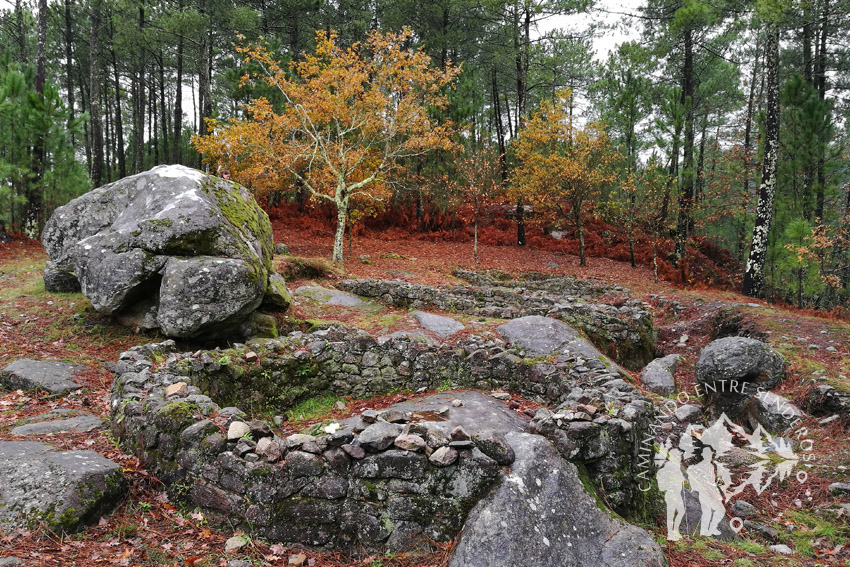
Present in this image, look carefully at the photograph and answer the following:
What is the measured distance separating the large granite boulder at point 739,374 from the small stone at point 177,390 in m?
7.77

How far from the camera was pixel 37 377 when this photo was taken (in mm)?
6762

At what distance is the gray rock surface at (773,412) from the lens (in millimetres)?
6703

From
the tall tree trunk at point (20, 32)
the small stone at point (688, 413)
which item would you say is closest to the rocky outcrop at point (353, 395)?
the small stone at point (688, 413)

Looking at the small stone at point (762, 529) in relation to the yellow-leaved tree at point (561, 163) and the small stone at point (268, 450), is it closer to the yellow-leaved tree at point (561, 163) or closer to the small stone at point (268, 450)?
the small stone at point (268, 450)

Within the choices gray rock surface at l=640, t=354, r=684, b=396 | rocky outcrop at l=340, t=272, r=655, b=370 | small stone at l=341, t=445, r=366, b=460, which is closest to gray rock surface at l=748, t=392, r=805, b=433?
gray rock surface at l=640, t=354, r=684, b=396

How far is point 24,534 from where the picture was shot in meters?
3.53

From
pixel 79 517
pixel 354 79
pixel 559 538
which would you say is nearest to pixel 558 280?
pixel 354 79

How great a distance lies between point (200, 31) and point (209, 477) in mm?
25358

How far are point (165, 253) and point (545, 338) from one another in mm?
6991

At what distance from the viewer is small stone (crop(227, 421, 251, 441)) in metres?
4.25

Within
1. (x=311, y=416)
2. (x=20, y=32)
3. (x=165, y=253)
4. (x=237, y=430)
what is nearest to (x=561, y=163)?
(x=165, y=253)

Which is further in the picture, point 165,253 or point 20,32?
point 20,32

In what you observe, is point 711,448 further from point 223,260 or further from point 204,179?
point 204,179

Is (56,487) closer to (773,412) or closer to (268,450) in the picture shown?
(268,450)
